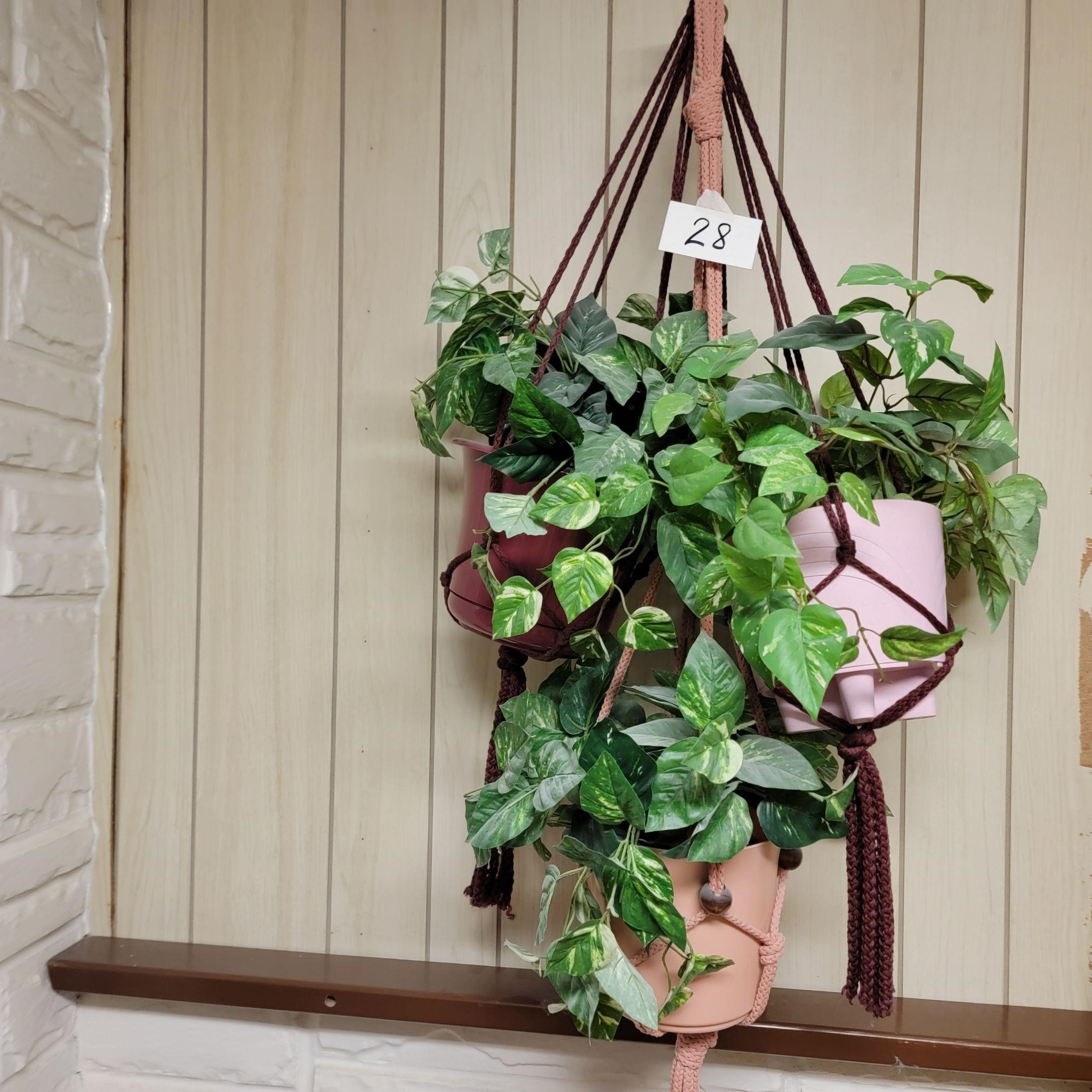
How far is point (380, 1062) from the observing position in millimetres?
989

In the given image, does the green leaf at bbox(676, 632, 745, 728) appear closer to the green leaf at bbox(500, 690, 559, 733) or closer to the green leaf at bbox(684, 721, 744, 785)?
the green leaf at bbox(684, 721, 744, 785)

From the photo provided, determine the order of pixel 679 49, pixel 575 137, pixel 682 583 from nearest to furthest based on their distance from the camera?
pixel 682 583, pixel 679 49, pixel 575 137

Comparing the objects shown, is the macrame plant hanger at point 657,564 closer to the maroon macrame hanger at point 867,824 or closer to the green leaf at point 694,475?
the maroon macrame hanger at point 867,824

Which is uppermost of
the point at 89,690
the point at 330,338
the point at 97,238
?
the point at 97,238

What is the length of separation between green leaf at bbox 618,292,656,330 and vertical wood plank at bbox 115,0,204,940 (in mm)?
563

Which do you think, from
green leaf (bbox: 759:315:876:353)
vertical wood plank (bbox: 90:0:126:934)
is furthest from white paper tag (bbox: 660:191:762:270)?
vertical wood plank (bbox: 90:0:126:934)

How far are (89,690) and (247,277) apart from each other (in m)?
0.56

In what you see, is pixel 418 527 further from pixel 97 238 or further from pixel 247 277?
pixel 97 238

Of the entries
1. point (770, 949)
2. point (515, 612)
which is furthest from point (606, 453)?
point (770, 949)

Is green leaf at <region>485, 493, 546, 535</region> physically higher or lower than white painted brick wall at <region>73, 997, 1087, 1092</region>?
higher

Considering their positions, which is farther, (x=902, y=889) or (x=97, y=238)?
(x=97, y=238)

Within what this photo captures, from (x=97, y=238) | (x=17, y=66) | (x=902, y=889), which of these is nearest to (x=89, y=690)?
(x=97, y=238)

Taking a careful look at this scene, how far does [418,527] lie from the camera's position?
102cm

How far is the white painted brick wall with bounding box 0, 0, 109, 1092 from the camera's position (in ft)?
3.03
